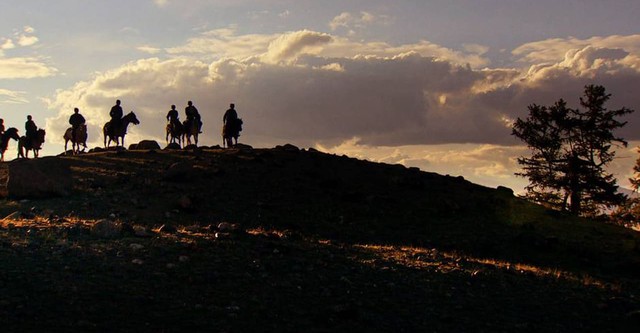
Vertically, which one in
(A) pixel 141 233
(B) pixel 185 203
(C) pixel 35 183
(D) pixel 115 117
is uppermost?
(D) pixel 115 117

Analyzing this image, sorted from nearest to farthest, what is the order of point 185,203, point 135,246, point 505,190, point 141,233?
point 135,246
point 141,233
point 185,203
point 505,190

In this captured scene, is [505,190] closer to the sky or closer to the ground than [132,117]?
closer to the ground

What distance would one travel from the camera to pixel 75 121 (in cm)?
4591

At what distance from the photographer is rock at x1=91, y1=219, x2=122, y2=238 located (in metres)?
17.3

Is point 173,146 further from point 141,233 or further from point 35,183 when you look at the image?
point 141,233

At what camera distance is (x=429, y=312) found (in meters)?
13.2

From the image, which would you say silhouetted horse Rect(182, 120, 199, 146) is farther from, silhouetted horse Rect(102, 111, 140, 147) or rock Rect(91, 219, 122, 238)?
rock Rect(91, 219, 122, 238)

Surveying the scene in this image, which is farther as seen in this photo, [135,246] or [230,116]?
[230,116]

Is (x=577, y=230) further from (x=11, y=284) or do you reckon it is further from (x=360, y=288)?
(x=11, y=284)

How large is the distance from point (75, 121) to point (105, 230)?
102 feet

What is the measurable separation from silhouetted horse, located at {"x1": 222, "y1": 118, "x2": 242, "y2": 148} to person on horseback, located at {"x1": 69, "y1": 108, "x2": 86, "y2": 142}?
10.1m

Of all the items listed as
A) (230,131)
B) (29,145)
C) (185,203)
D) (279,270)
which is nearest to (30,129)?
(29,145)

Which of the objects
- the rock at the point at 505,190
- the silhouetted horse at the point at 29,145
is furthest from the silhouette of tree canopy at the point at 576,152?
the silhouetted horse at the point at 29,145

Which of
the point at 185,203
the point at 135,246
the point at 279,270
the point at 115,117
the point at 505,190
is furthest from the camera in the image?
the point at 115,117
